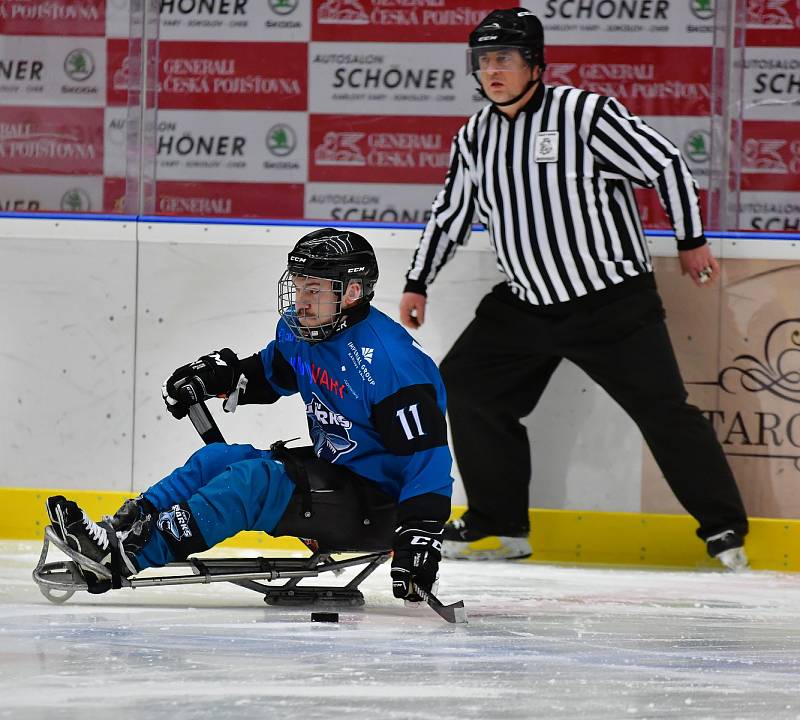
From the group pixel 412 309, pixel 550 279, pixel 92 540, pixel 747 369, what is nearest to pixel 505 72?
pixel 550 279

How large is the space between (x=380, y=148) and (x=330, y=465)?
1941 millimetres

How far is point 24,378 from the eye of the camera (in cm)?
457

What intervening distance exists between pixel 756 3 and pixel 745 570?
1.81m

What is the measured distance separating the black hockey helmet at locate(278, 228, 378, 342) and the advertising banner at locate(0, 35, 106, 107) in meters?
1.84

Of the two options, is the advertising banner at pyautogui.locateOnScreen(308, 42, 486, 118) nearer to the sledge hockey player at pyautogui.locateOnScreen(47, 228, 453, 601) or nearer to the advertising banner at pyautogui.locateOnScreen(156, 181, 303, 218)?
the advertising banner at pyautogui.locateOnScreen(156, 181, 303, 218)

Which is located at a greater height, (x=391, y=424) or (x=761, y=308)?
(x=761, y=308)

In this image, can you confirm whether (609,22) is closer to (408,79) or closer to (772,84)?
(772,84)

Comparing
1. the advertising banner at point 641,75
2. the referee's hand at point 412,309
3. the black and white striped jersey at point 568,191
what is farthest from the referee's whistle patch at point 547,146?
the advertising banner at point 641,75

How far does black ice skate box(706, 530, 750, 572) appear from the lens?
417 cm

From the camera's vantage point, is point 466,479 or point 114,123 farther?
point 114,123

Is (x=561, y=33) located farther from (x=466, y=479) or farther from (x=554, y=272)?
(x=466, y=479)

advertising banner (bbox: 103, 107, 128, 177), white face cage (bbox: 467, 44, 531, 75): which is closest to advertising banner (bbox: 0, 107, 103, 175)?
advertising banner (bbox: 103, 107, 128, 177)

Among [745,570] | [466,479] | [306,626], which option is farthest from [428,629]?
[745,570]

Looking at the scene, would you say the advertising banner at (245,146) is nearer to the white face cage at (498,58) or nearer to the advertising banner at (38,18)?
the advertising banner at (38,18)
